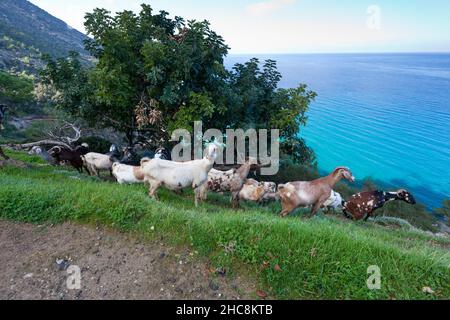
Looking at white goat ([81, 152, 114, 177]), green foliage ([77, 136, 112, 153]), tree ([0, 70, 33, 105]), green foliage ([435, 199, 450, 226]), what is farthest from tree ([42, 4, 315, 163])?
green foliage ([435, 199, 450, 226])

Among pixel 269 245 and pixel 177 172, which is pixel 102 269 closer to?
pixel 269 245

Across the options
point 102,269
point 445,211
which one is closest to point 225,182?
point 102,269

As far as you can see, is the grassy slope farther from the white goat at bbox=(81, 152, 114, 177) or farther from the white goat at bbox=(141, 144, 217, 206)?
the white goat at bbox=(81, 152, 114, 177)

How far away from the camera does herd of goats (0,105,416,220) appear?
8898mm

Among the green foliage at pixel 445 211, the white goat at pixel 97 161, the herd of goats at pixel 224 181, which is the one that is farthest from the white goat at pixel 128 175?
the green foliage at pixel 445 211

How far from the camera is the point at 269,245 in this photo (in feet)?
18.7

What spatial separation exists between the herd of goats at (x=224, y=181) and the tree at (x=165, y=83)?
2.50 metres

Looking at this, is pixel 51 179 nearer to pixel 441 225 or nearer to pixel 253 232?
pixel 253 232

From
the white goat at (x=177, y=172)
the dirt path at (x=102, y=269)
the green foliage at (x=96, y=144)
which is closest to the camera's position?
the dirt path at (x=102, y=269)

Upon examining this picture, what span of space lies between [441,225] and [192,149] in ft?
70.4

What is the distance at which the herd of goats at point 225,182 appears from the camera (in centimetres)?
890

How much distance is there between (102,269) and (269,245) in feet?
10.0

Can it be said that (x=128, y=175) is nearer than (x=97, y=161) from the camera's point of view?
Yes

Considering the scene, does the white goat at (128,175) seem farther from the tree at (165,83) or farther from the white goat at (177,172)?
the tree at (165,83)
